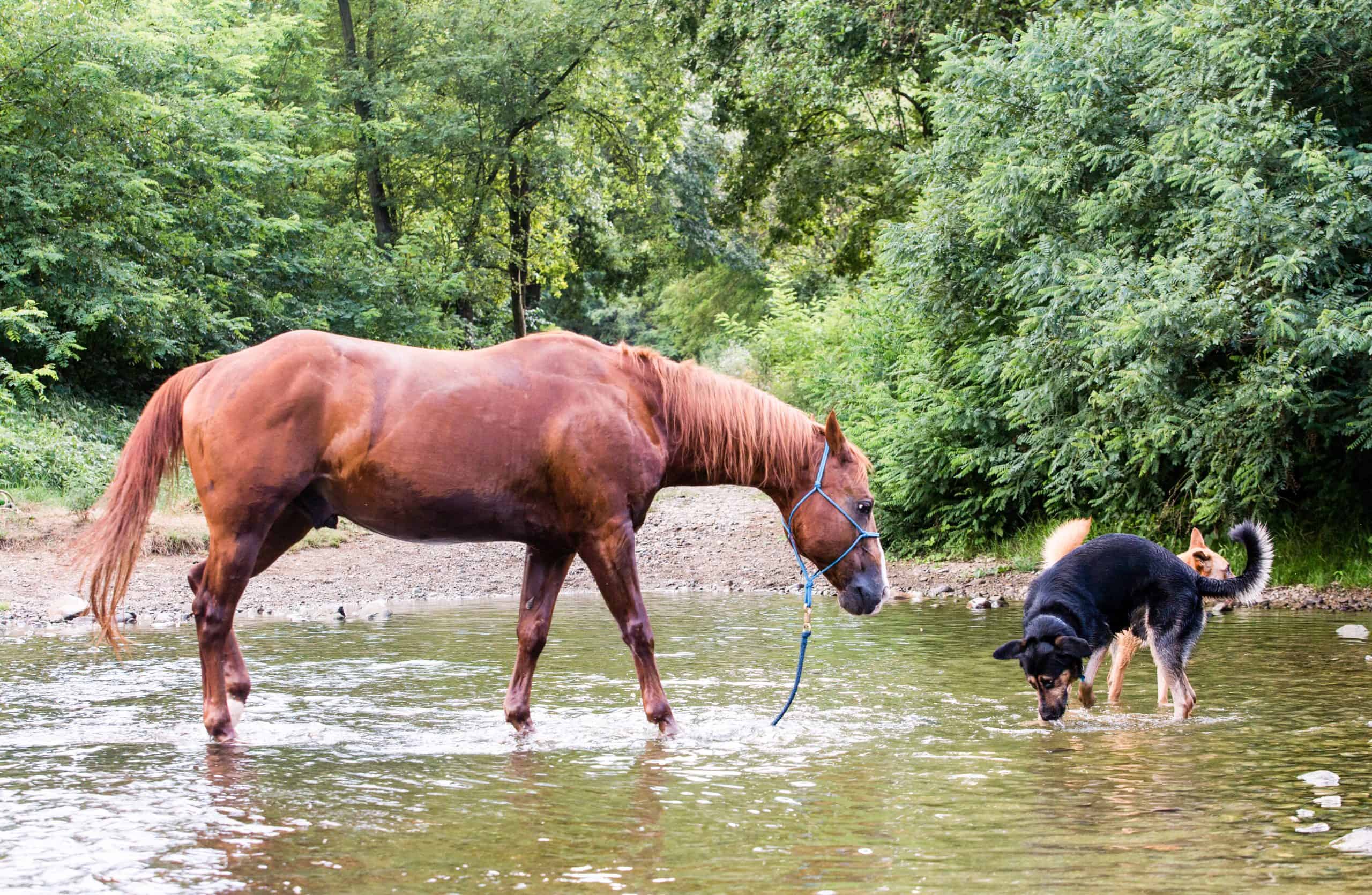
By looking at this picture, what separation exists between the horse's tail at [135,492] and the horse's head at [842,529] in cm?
337

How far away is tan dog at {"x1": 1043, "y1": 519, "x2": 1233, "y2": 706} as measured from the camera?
25.6 ft

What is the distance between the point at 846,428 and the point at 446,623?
7.58 m

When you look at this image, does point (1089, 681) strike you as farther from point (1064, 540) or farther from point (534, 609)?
point (534, 609)

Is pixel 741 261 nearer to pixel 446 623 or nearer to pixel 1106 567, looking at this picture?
pixel 446 623

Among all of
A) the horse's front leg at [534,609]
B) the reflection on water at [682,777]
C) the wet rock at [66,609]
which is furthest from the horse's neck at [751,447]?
the wet rock at [66,609]

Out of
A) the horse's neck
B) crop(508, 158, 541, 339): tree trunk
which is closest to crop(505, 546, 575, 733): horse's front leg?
the horse's neck

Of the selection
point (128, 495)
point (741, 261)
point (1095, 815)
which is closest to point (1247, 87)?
point (1095, 815)

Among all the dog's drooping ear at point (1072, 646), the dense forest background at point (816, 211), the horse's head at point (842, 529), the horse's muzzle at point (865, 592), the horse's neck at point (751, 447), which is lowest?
the dog's drooping ear at point (1072, 646)

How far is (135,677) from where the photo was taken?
28.3ft

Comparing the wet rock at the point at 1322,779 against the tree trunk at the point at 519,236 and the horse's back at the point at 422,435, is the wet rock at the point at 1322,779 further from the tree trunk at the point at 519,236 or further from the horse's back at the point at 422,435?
the tree trunk at the point at 519,236

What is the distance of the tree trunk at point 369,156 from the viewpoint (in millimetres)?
29547

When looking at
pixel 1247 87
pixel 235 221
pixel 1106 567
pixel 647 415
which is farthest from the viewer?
pixel 235 221

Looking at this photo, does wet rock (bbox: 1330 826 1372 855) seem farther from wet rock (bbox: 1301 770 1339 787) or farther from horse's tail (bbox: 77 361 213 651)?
horse's tail (bbox: 77 361 213 651)

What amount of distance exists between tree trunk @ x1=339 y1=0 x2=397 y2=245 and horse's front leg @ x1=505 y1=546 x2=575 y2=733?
77.7 feet
